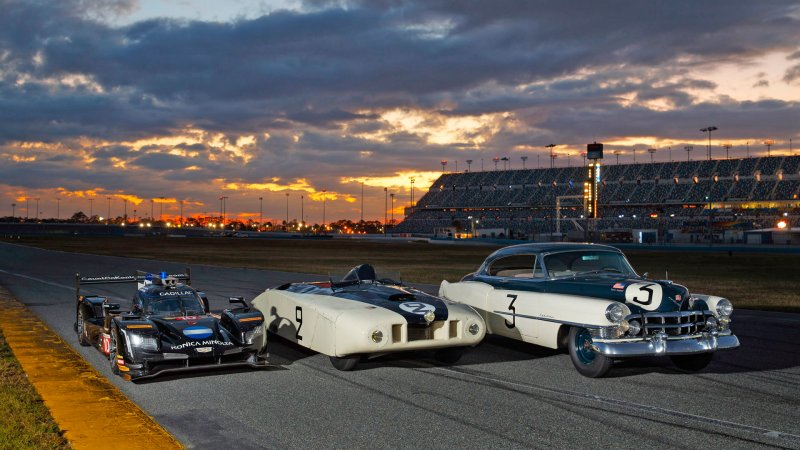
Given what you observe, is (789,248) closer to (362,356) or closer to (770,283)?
(770,283)

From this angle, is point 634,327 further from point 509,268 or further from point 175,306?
point 175,306

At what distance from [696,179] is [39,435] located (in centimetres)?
11151

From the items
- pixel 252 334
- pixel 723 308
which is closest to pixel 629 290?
pixel 723 308

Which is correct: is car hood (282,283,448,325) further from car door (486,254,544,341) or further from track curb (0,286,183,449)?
track curb (0,286,183,449)

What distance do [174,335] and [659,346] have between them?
5.67 metres

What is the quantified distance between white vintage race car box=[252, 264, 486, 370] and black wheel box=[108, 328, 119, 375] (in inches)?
88.5

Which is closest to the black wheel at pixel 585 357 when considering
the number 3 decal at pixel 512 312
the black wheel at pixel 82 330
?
the number 3 decal at pixel 512 312

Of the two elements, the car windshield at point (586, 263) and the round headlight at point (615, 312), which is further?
the car windshield at point (586, 263)

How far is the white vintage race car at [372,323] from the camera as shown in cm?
823

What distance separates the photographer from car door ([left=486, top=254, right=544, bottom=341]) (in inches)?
373

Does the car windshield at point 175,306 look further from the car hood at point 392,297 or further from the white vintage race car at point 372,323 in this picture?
the car hood at point 392,297

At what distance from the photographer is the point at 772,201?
95.8 metres

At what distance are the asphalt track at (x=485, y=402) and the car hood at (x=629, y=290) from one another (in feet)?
3.02

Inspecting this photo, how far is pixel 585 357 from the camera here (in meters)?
8.71
